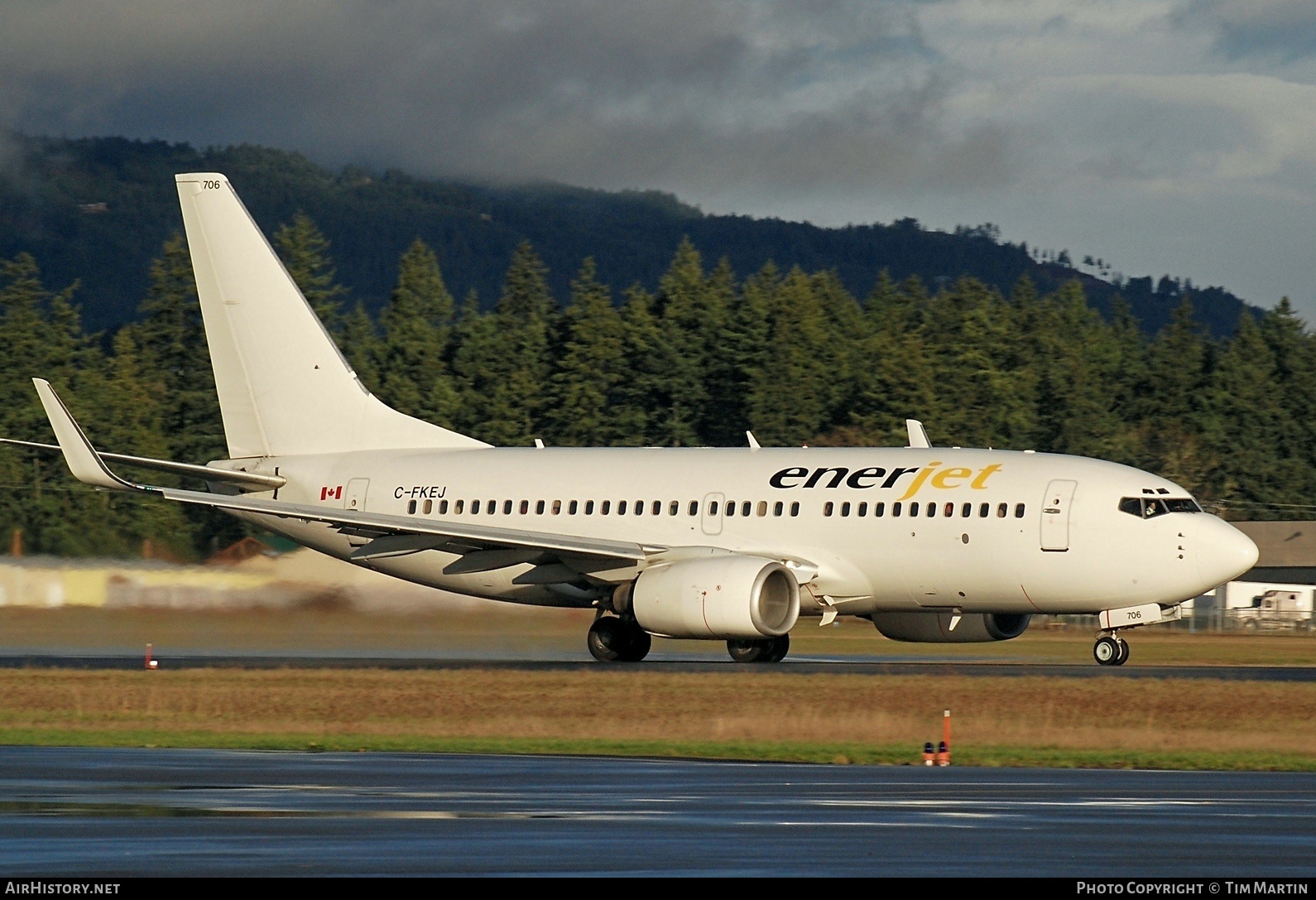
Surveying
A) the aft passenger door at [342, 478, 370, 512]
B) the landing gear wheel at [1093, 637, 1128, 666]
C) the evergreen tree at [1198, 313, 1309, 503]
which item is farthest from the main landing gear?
the evergreen tree at [1198, 313, 1309, 503]

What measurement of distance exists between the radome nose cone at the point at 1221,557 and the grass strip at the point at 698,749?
48.2 ft

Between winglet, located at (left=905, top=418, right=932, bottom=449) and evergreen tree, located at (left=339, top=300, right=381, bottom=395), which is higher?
evergreen tree, located at (left=339, top=300, right=381, bottom=395)

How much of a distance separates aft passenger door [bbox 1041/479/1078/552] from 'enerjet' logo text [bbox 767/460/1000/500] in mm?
1278

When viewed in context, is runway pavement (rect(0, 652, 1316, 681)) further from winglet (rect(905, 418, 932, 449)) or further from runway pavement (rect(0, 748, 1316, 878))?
runway pavement (rect(0, 748, 1316, 878))

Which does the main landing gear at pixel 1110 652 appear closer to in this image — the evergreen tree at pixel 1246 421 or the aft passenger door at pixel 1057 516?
the aft passenger door at pixel 1057 516

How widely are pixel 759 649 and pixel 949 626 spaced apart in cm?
394

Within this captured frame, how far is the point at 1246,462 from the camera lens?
132 metres

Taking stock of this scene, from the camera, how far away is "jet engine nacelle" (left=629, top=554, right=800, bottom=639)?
39.8 metres

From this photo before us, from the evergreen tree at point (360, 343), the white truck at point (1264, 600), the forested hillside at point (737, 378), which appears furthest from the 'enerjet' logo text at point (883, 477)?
the evergreen tree at point (360, 343)

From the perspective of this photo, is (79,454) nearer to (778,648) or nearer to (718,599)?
(718,599)

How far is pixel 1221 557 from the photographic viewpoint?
3988 centimetres

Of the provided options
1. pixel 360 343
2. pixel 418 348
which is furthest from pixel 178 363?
pixel 360 343
